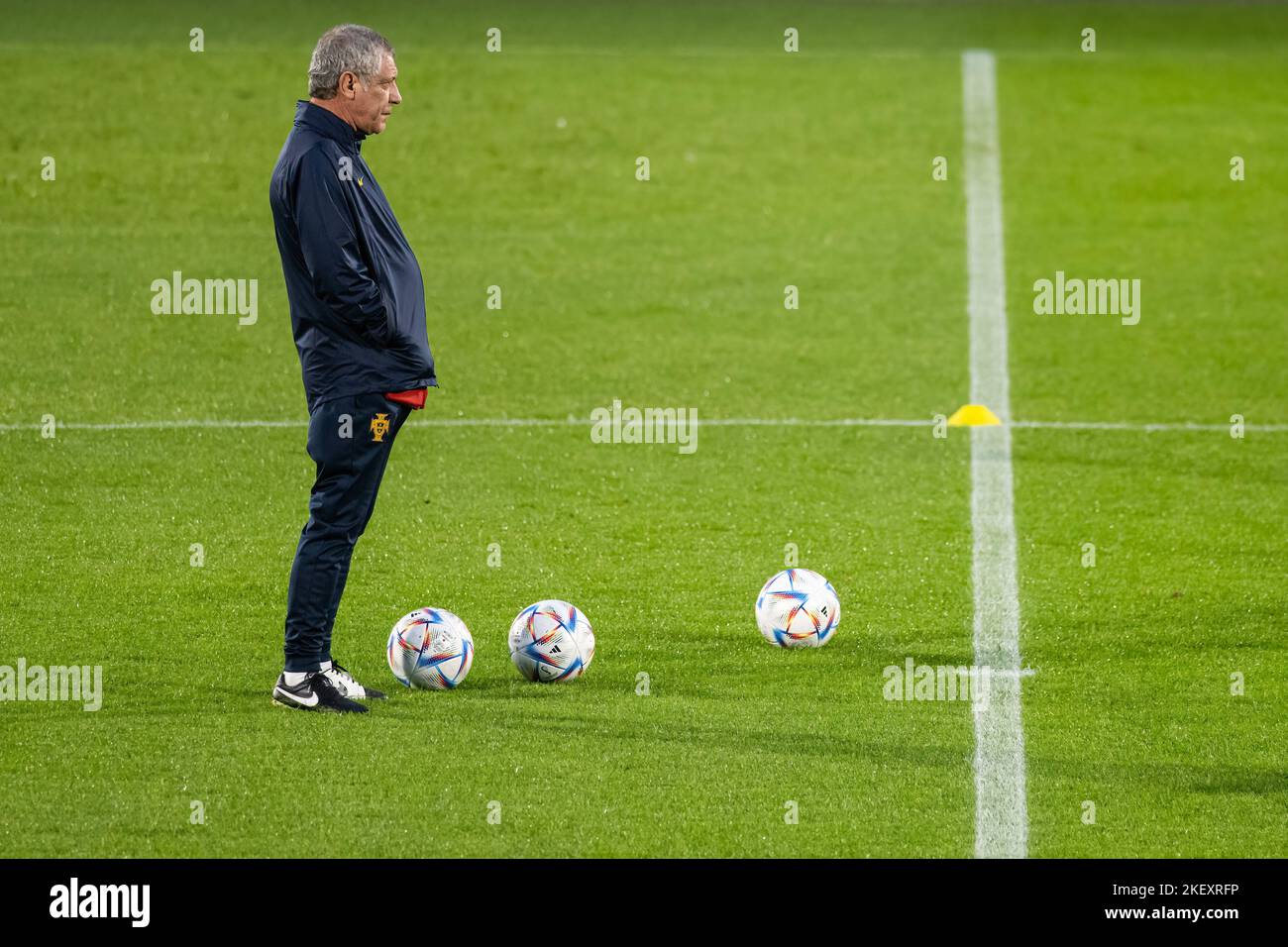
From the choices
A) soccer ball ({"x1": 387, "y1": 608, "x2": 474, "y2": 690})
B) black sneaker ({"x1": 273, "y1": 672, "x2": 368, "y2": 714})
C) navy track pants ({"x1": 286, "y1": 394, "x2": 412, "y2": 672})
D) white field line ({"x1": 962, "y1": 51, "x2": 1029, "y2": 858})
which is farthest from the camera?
soccer ball ({"x1": 387, "y1": 608, "x2": 474, "y2": 690})

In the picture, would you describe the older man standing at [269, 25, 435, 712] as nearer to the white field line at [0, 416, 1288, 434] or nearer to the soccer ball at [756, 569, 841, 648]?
the soccer ball at [756, 569, 841, 648]

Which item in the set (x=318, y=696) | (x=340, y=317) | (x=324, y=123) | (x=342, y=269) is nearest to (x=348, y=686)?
(x=318, y=696)

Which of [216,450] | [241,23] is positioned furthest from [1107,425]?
[241,23]

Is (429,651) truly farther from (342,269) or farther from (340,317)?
(342,269)

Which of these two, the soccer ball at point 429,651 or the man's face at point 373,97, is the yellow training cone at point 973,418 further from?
the man's face at point 373,97

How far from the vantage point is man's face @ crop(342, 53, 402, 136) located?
7.32 m

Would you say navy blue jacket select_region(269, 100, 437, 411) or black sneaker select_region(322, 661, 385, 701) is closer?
navy blue jacket select_region(269, 100, 437, 411)

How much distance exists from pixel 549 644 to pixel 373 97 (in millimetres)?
2255

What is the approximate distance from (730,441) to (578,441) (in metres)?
0.92

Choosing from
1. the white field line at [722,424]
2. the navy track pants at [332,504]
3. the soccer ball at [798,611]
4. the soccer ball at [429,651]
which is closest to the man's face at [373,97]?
the navy track pants at [332,504]

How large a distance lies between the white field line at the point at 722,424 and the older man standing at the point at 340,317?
4.72 m

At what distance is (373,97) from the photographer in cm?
734

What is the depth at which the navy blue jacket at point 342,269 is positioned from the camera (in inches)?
284

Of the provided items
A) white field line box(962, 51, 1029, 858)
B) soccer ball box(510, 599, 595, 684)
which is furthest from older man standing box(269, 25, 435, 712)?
white field line box(962, 51, 1029, 858)
